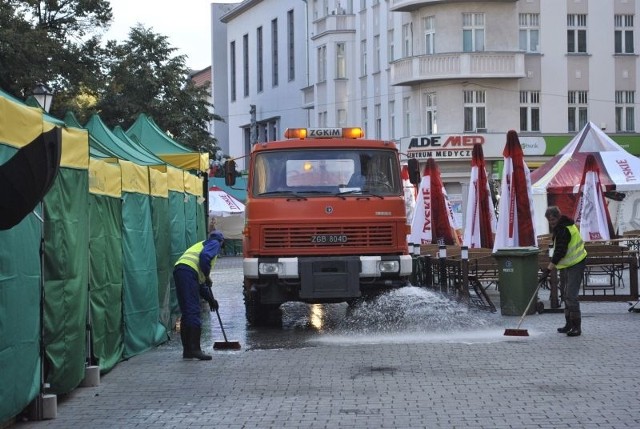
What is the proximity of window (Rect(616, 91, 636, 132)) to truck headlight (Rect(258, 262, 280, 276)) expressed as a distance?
39.6 meters

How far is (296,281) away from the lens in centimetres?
1823

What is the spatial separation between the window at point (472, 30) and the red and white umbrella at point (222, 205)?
1188cm

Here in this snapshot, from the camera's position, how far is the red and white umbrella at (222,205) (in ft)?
171

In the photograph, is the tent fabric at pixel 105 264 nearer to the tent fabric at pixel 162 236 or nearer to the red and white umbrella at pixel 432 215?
the tent fabric at pixel 162 236

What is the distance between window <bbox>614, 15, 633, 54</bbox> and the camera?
55.0 meters

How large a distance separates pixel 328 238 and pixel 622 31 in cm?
4000

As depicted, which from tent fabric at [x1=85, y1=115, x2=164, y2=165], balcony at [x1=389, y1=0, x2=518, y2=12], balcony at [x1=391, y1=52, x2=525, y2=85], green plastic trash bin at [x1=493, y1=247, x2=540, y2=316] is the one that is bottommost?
green plastic trash bin at [x1=493, y1=247, x2=540, y2=316]

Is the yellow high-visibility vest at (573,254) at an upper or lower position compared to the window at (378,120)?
lower

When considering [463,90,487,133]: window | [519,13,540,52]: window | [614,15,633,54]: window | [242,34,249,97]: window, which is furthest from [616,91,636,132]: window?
[242,34,249,97]: window

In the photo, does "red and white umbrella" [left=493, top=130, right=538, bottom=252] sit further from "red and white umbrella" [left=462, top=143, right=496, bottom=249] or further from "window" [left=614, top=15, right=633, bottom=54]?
"window" [left=614, top=15, right=633, bottom=54]

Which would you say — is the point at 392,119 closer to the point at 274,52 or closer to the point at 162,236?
the point at 274,52

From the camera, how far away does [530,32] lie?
54.5 m

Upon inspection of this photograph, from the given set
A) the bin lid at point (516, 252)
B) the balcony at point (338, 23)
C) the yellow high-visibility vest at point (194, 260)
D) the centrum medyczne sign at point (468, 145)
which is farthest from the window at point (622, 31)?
the yellow high-visibility vest at point (194, 260)

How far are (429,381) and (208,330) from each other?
7.58 m
